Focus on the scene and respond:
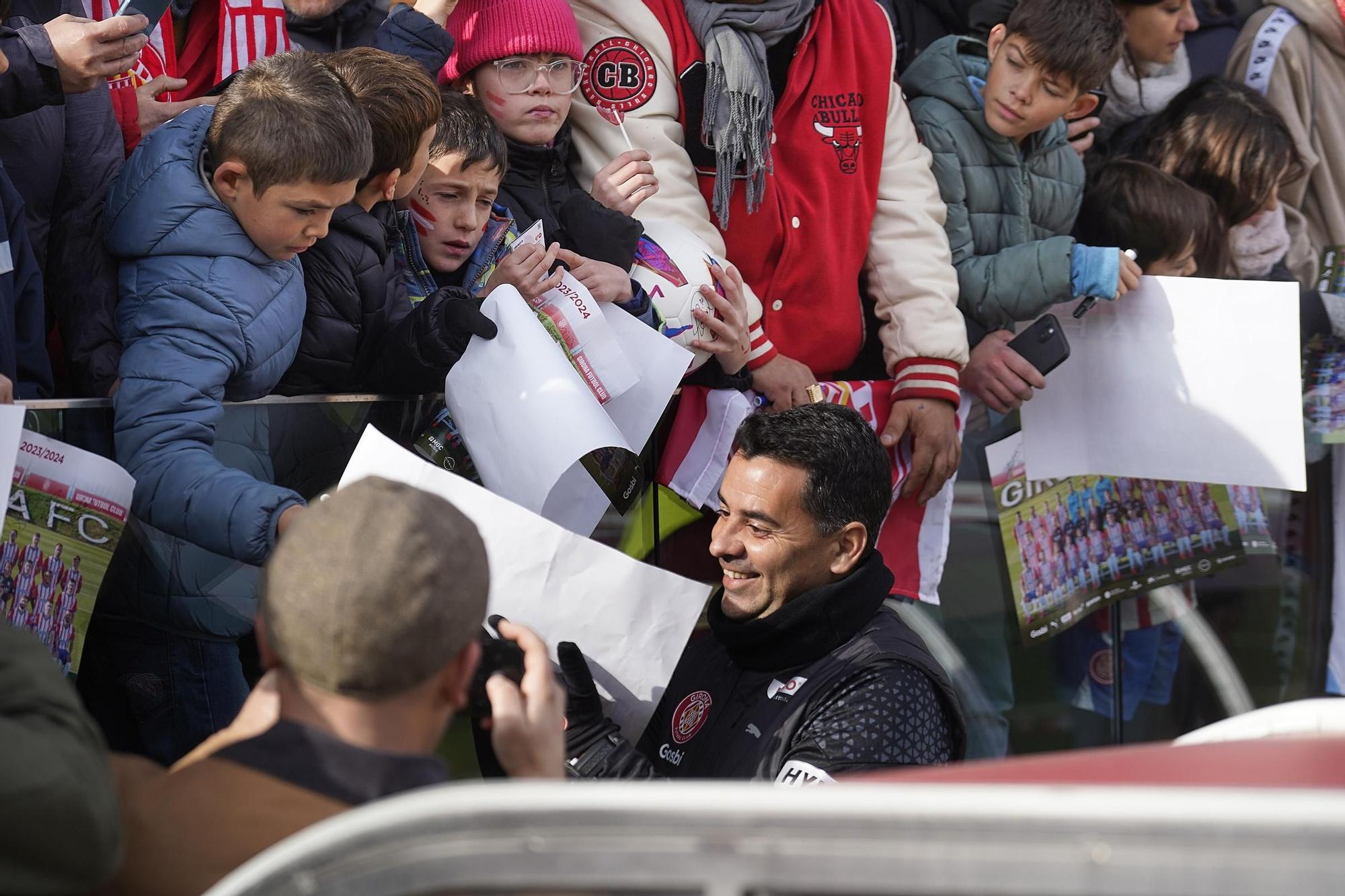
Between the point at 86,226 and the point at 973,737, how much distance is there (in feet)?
10.0

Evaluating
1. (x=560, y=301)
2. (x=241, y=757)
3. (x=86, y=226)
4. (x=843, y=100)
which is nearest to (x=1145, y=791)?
(x=241, y=757)

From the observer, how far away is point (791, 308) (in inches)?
163

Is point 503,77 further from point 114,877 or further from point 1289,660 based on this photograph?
point 1289,660

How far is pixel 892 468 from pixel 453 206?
1.55 m

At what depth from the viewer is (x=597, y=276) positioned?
349cm

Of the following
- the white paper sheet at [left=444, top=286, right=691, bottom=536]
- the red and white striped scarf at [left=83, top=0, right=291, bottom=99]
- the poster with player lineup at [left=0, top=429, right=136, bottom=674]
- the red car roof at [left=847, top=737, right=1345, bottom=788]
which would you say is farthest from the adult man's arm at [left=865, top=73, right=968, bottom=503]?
the red car roof at [left=847, top=737, right=1345, bottom=788]

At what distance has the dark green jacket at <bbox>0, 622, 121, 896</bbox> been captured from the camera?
1.56 m

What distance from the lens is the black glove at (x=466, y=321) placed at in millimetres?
3090

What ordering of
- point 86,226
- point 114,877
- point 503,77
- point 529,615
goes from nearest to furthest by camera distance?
1. point 114,877
2. point 529,615
3. point 86,226
4. point 503,77

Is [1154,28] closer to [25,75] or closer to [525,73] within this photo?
[525,73]

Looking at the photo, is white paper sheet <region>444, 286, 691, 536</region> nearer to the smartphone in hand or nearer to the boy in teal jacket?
the smartphone in hand

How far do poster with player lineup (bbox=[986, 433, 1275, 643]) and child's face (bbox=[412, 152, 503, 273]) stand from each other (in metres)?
1.89

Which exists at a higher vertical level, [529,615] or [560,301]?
[560,301]

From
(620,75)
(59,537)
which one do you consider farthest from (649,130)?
(59,537)
